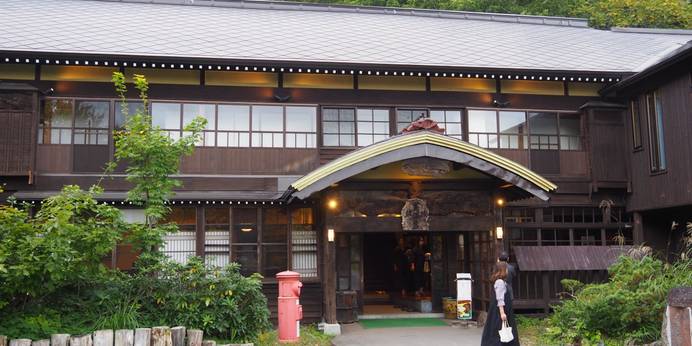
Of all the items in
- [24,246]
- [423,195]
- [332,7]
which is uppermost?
[332,7]

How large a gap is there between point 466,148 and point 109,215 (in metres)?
7.92

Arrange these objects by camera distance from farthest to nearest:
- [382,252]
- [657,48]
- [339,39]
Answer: [382,252]
[657,48]
[339,39]

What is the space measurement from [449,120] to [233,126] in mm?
5911

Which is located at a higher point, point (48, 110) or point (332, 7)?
point (332, 7)

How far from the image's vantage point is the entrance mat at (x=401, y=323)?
1598 cm

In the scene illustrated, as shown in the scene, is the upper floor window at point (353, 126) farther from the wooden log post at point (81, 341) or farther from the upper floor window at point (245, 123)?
the wooden log post at point (81, 341)

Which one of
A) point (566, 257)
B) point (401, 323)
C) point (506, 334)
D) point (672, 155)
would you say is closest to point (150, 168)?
point (506, 334)

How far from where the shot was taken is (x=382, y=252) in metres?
24.4

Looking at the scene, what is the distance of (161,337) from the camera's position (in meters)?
8.80

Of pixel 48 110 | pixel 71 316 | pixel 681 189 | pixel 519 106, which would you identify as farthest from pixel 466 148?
pixel 48 110

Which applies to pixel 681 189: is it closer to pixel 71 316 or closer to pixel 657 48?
pixel 657 48

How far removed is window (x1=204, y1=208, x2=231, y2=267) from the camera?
53.2 feet

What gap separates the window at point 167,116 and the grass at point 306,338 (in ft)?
19.3

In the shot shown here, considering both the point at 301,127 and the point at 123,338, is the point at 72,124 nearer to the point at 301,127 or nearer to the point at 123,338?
the point at 301,127
